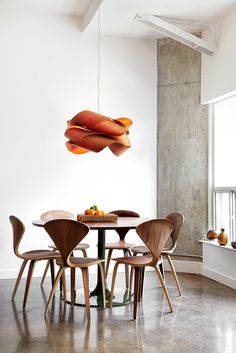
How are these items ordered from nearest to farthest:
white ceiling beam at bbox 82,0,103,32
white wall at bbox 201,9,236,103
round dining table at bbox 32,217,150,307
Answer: round dining table at bbox 32,217,150,307 → white wall at bbox 201,9,236,103 → white ceiling beam at bbox 82,0,103,32

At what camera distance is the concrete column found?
6.42m

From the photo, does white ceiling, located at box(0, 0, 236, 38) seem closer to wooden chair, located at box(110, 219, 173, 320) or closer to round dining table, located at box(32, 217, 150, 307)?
A: round dining table, located at box(32, 217, 150, 307)

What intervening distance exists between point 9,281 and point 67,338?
241 cm

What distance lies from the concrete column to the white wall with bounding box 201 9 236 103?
0.64 feet

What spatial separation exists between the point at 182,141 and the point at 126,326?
3.24 m

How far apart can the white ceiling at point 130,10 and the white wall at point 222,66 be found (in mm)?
179

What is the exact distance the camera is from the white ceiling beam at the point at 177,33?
18.9 ft

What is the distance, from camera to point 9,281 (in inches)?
231

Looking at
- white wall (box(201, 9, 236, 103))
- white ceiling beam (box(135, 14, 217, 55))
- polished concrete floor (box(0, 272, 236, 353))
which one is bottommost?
polished concrete floor (box(0, 272, 236, 353))

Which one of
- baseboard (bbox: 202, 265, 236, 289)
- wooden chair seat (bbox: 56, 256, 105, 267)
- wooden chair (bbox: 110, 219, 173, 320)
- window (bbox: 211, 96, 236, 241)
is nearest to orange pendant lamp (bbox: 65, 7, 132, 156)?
wooden chair (bbox: 110, 219, 173, 320)

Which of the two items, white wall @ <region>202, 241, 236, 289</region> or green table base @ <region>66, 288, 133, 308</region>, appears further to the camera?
white wall @ <region>202, 241, 236, 289</region>

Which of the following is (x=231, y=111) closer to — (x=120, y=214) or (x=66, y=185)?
(x=120, y=214)

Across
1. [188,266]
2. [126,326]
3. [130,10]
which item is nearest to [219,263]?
[188,266]

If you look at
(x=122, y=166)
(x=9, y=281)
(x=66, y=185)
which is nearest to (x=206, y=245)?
(x=122, y=166)
